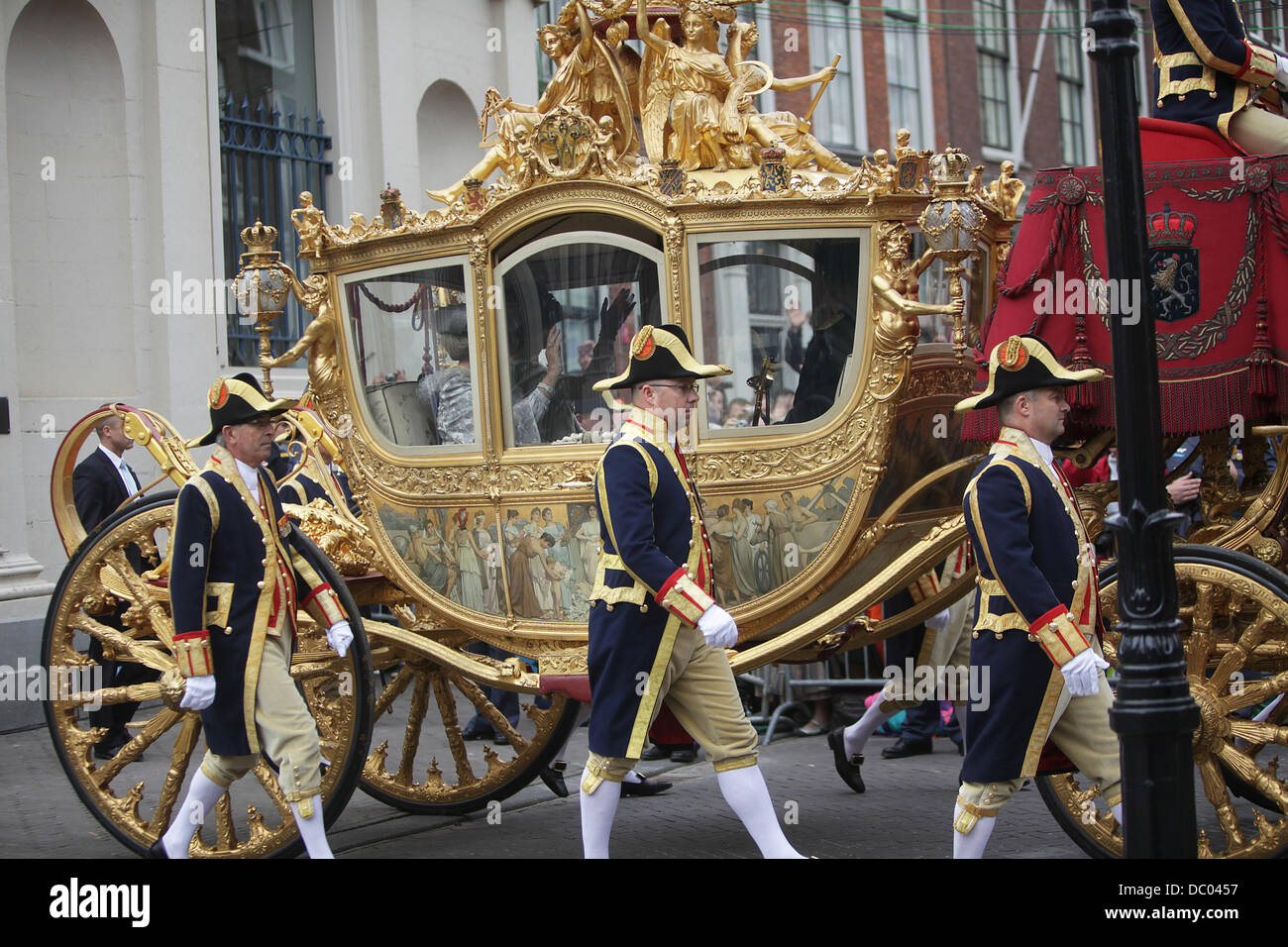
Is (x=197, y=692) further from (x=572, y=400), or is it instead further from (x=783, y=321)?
(x=783, y=321)

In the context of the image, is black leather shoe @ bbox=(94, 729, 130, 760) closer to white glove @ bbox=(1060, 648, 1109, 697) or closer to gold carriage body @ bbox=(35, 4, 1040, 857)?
gold carriage body @ bbox=(35, 4, 1040, 857)

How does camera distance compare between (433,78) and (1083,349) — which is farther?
(433,78)

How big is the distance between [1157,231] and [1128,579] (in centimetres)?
200

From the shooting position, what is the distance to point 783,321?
590 cm

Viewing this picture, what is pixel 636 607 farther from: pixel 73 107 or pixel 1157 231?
pixel 73 107

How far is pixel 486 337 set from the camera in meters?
6.20

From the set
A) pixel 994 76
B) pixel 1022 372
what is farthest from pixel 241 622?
pixel 994 76

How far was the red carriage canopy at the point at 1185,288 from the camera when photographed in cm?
521

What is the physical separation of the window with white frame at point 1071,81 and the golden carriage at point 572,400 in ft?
59.6

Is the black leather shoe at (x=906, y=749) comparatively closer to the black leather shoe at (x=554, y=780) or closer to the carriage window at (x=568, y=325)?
the black leather shoe at (x=554, y=780)

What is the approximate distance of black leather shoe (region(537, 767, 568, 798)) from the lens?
6.87m

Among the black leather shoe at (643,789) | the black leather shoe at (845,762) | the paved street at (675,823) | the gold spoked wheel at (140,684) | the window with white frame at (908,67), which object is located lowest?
the paved street at (675,823)

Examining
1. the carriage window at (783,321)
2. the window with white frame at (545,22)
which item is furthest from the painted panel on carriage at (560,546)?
the window with white frame at (545,22)

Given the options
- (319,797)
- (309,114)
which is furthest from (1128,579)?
(309,114)
